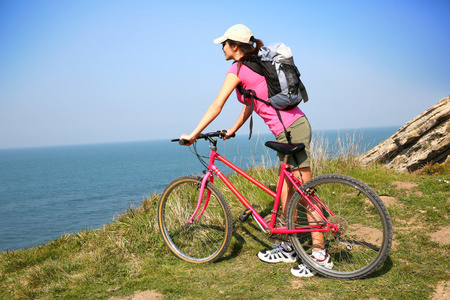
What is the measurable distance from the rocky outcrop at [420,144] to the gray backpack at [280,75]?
5634mm

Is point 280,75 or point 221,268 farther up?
point 280,75

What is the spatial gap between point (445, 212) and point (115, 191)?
48052mm

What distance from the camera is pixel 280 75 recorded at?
3.08 m

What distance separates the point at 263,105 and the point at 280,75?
35 cm

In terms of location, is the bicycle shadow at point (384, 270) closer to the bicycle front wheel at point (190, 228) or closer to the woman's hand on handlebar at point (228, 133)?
the bicycle front wheel at point (190, 228)

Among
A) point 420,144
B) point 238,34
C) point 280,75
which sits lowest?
point 420,144

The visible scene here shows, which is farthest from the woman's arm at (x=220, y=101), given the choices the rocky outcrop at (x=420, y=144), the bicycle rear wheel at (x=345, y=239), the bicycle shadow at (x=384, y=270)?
the rocky outcrop at (x=420, y=144)

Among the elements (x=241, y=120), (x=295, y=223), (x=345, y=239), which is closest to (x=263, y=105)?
→ (x=241, y=120)

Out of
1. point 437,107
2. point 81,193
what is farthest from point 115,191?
point 437,107

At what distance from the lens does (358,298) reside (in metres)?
2.73

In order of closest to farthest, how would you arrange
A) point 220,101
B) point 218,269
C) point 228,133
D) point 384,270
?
point 384,270, point 220,101, point 218,269, point 228,133

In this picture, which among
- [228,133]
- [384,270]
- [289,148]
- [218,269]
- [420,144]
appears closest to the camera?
[289,148]

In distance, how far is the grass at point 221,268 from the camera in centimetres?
296

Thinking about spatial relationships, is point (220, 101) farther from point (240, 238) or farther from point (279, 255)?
point (240, 238)
